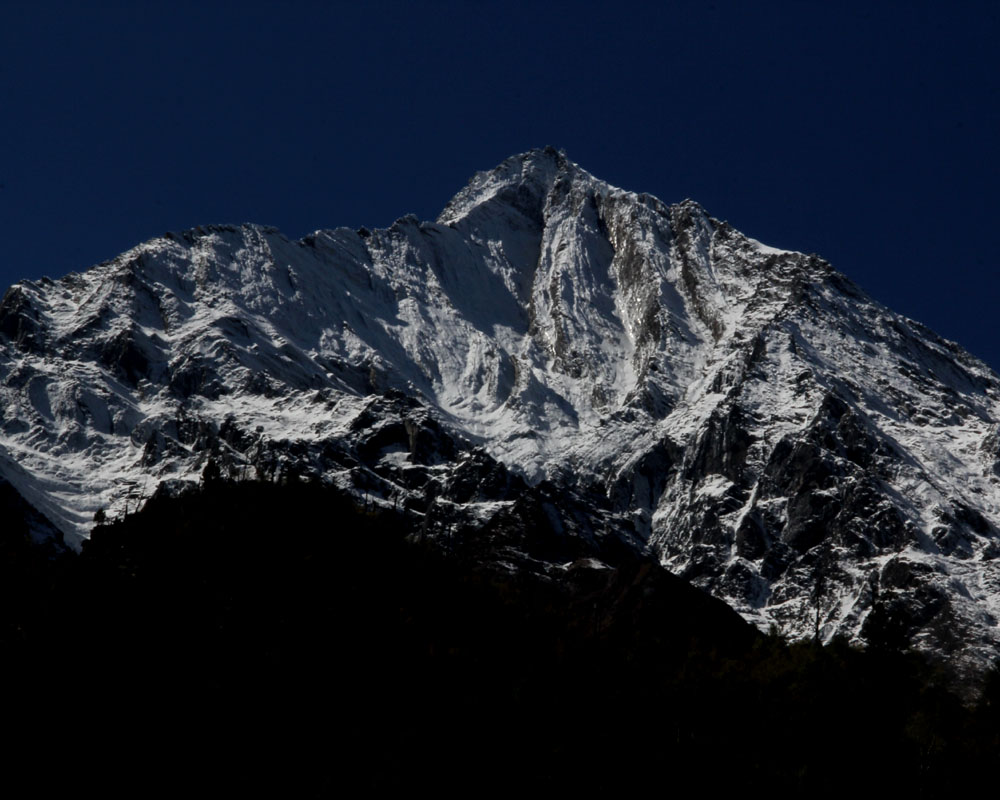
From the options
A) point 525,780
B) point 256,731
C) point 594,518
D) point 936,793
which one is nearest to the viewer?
point 256,731

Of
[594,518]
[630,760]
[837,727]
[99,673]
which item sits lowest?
[99,673]

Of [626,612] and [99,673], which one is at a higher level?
[626,612]

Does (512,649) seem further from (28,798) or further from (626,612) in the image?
(28,798)

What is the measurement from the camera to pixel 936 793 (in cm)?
5194

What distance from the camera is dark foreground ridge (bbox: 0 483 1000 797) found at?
3950 cm

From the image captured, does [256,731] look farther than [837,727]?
No

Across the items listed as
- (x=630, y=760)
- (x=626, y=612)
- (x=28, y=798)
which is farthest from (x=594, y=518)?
(x=28, y=798)

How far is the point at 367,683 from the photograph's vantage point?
45969 millimetres

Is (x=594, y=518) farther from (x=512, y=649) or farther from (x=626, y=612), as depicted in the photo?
(x=512, y=649)

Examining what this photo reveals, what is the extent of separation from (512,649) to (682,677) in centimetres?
643

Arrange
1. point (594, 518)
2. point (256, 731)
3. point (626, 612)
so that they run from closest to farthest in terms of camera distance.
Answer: point (256, 731) < point (626, 612) < point (594, 518)

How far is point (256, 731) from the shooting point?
4053cm

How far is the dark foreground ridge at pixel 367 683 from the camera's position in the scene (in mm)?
39500

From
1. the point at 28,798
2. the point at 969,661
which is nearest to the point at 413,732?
the point at 28,798
